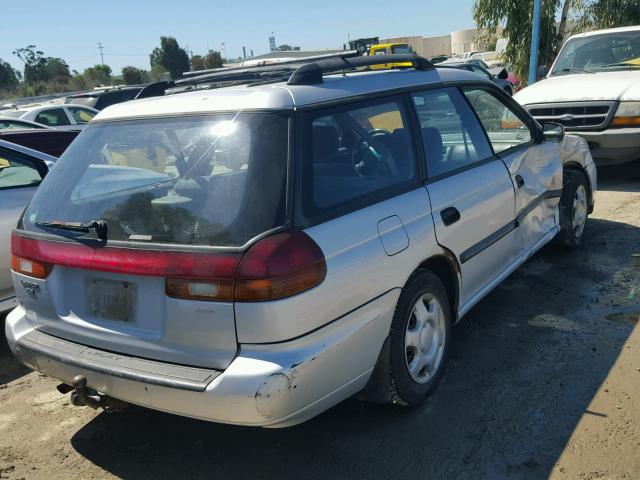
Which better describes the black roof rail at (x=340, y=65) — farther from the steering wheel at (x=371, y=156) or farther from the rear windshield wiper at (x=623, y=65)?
the rear windshield wiper at (x=623, y=65)

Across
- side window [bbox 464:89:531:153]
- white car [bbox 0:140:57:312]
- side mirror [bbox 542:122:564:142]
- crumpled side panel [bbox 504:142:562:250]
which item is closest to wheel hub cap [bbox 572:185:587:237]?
crumpled side panel [bbox 504:142:562:250]

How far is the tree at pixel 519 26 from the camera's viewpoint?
1730cm

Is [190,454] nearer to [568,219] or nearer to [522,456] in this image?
[522,456]

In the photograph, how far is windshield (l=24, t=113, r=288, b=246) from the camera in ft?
8.63

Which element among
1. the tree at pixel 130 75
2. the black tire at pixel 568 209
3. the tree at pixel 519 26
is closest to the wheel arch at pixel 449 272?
the black tire at pixel 568 209

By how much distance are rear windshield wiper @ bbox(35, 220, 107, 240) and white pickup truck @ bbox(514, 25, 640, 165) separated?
257 inches

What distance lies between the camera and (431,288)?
11.0 ft

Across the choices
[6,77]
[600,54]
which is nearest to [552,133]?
[600,54]

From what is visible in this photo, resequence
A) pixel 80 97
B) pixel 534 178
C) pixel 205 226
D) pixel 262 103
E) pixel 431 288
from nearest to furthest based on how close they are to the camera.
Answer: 1. pixel 205 226
2. pixel 262 103
3. pixel 431 288
4. pixel 534 178
5. pixel 80 97

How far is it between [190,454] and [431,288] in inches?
58.8

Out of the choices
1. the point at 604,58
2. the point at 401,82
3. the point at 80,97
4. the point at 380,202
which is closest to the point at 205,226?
the point at 380,202

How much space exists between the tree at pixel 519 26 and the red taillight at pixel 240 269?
1677 cm

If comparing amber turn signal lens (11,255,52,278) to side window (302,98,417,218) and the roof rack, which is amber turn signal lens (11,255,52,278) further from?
side window (302,98,417,218)

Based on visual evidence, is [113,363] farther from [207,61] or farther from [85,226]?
[207,61]
